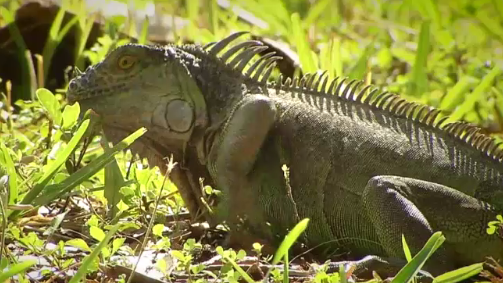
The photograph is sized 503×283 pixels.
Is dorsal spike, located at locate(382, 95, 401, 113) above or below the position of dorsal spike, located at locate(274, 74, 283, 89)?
below

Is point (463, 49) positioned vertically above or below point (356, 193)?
above

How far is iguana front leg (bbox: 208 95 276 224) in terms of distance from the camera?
3.88 m

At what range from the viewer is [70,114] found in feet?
12.5

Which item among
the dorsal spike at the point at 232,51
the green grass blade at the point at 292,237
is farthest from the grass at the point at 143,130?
the dorsal spike at the point at 232,51

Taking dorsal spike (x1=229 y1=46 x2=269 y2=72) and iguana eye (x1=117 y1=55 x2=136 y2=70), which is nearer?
iguana eye (x1=117 y1=55 x2=136 y2=70)

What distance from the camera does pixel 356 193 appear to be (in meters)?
3.75

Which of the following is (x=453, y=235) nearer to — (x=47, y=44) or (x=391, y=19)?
(x=47, y=44)

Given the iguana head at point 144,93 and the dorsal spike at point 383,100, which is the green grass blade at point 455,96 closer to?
the dorsal spike at point 383,100

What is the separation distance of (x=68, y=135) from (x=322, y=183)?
1.23 metres

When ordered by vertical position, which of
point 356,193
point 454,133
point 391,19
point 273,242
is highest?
point 391,19

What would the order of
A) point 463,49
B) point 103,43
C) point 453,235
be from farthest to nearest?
point 463,49 → point 103,43 → point 453,235

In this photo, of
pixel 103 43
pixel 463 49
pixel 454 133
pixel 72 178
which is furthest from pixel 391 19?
pixel 72 178

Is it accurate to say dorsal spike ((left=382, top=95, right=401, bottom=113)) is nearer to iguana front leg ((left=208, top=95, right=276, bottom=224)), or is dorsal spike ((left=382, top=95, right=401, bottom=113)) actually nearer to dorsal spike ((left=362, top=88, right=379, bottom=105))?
dorsal spike ((left=362, top=88, right=379, bottom=105))

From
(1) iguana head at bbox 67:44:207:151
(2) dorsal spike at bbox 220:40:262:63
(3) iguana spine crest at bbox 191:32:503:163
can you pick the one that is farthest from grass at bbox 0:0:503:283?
(2) dorsal spike at bbox 220:40:262:63
